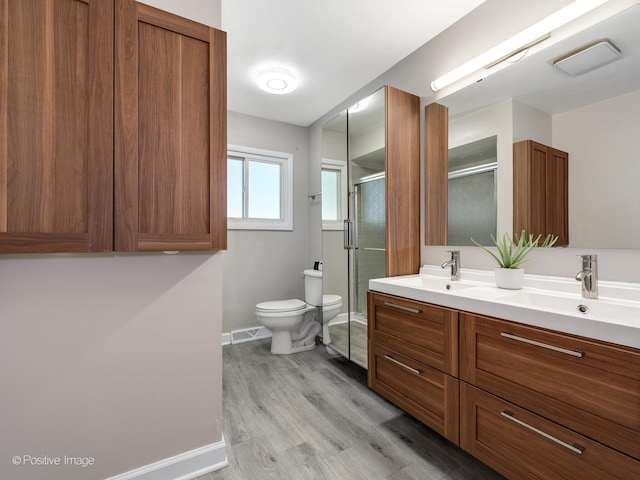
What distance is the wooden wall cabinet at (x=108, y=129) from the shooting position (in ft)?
2.93

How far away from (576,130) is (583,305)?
0.86 metres

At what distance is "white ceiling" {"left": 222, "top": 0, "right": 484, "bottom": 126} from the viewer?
1.79 metres

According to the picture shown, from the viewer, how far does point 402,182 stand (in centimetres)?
212

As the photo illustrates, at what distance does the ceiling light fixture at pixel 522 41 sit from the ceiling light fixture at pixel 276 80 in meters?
1.26

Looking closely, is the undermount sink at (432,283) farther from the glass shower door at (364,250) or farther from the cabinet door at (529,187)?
the cabinet door at (529,187)

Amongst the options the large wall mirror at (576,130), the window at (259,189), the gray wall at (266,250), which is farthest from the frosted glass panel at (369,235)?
the window at (259,189)

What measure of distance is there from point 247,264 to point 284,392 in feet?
5.05

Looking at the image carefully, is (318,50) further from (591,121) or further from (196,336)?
(196,336)

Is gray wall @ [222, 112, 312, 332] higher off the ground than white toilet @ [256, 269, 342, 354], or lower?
higher

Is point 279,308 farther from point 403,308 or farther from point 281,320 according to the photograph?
point 403,308

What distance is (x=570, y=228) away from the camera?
146 centimetres

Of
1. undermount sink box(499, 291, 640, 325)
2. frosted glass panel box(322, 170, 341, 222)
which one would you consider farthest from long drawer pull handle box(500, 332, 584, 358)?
frosted glass panel box(322, 170, 341, 222)

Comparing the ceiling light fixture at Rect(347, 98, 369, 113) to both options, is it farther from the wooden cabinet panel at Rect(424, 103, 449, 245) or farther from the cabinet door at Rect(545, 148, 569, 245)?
the cabinet door at Rect(545, 148, 569, 245)

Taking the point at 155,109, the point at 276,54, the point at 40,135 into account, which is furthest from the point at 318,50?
the point at 40,135
